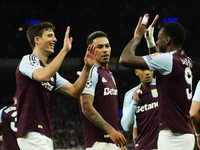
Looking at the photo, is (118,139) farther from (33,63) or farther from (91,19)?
(91,19)

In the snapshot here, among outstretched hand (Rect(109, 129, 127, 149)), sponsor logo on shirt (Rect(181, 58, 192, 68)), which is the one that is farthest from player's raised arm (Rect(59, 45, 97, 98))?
sponsor logo on shirt (Rect(181, 58, 192, 68))

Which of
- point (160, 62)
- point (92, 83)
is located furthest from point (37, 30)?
point (160, 62)

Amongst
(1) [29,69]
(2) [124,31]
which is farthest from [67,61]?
(1) [29,69]

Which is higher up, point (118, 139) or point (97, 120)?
point (97, 120)

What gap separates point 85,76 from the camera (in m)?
4.00

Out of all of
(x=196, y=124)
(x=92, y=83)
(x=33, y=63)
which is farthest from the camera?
(x=196, y=124)

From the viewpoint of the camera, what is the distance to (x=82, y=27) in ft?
74.8

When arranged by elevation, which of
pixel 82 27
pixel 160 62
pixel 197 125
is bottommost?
pixel 197 125

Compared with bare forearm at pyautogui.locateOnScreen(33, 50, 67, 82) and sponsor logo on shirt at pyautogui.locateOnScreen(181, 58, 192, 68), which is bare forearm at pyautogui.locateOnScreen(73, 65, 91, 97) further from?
Answer: sponsor logo on shirt at pyautogui.locateOnScreen(181, 58, 192, 68)

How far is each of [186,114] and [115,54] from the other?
18.6 m

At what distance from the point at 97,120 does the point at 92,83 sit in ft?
1.70

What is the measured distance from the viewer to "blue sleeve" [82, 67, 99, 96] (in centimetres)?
422

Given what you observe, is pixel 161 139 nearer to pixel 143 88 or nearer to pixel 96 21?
pixel 143 88

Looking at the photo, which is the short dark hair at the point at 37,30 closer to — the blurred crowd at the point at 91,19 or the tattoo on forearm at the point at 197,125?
the tattoo on forearm at the point at 197,125
